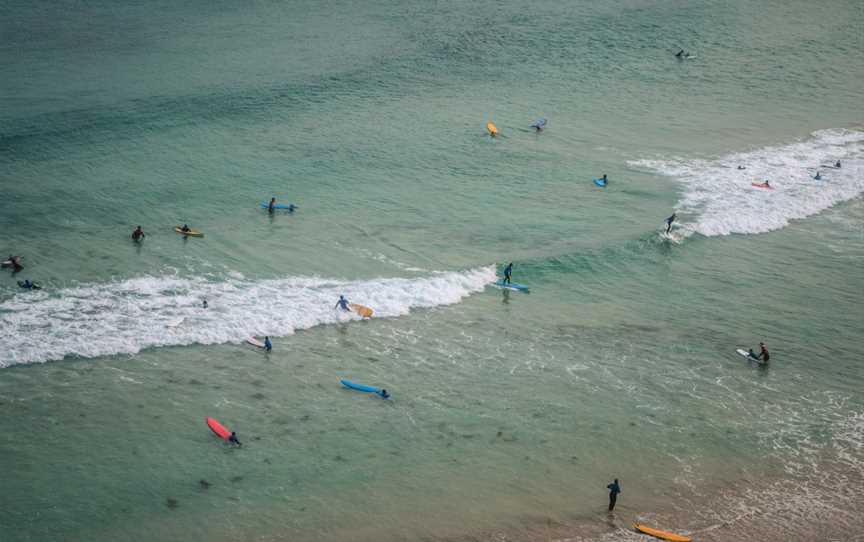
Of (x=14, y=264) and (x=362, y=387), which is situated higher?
(x=14, y=264)

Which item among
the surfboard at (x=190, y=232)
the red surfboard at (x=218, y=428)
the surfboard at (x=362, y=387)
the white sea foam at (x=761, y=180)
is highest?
the white sea foam at (x=761, y=180)

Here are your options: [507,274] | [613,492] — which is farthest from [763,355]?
[613,492]

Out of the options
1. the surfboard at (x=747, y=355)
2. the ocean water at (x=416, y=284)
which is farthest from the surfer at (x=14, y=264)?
the surfboard at (x=747, y=355)

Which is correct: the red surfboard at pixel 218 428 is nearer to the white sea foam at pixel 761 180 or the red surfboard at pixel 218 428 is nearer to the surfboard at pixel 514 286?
the surfboard at pixel 514 286

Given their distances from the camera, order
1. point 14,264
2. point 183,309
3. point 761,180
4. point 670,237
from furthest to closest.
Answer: point 761,180, point 670,237, point 14,264, point 183,309

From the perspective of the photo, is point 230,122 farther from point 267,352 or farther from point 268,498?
point 268,498

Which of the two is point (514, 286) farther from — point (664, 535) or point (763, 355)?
point (664, 535)
